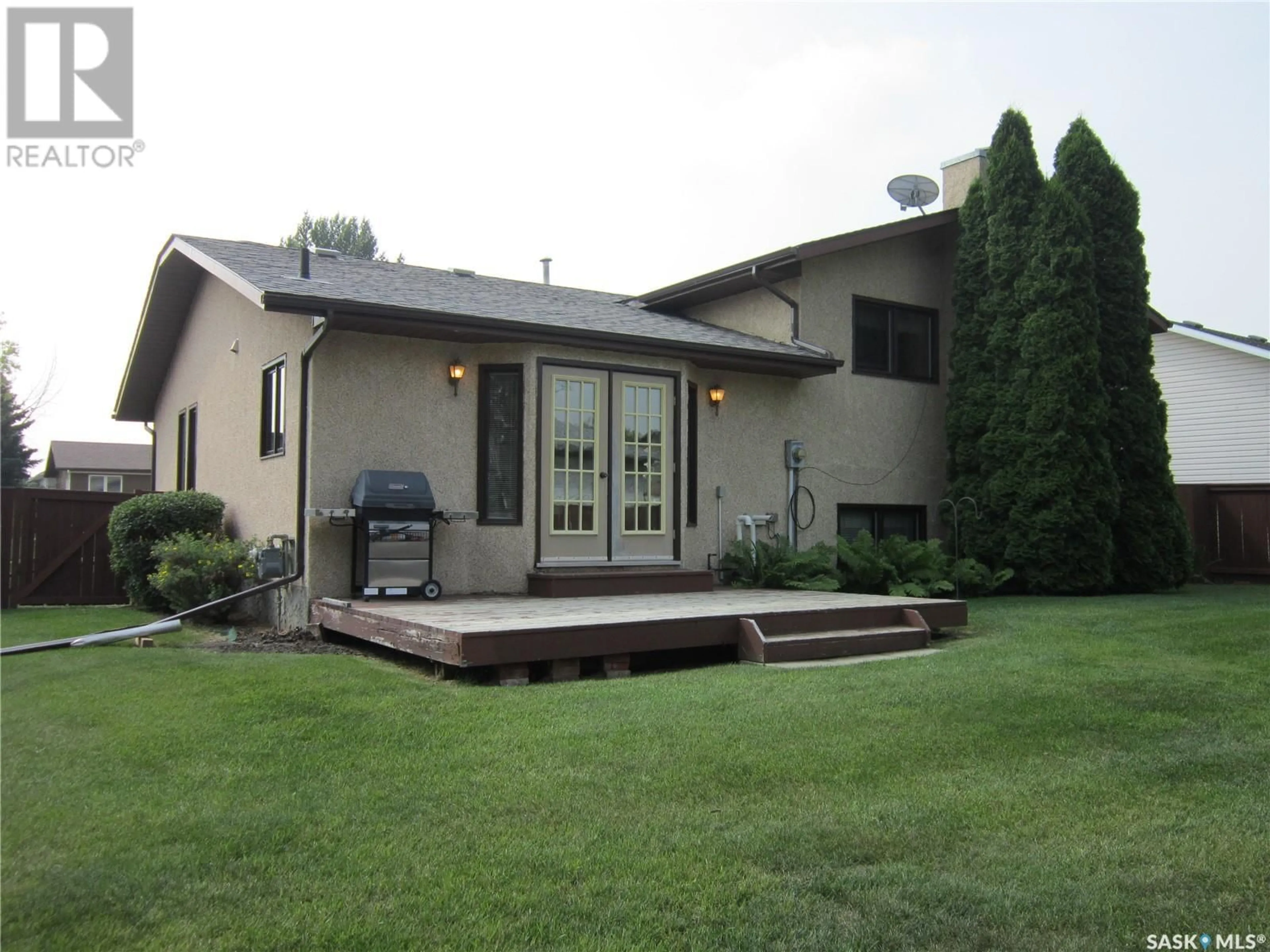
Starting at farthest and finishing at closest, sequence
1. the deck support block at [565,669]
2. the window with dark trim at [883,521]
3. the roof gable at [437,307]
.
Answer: the window with dark trim at [883,521] < the roof gable at [437,307] < the deck support block at [565,669]

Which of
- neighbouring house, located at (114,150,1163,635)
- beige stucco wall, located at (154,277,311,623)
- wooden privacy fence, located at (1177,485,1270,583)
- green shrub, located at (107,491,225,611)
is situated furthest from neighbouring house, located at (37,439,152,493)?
wooden privacy fence, located at (1177,485,1270,583)

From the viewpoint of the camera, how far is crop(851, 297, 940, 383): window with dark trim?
12664mm

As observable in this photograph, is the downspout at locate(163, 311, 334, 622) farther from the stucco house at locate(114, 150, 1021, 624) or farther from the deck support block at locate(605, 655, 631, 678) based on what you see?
the deck support block at locate(605, 655, 631, 678)

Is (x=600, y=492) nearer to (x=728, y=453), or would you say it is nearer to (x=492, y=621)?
(x=728, y=453)

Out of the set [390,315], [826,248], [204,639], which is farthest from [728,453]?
[204,639]

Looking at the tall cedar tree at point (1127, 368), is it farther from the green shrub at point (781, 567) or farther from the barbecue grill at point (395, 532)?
the barbecue grill at point (395, 532)

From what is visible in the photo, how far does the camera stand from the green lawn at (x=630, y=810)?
9.53ft

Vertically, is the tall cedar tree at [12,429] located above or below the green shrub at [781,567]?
above

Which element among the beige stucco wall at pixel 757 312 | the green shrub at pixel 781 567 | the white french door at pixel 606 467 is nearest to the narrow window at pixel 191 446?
the white french door at pixel 606 467

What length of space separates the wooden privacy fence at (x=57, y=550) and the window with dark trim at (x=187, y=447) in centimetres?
132

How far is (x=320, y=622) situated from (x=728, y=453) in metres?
4.93

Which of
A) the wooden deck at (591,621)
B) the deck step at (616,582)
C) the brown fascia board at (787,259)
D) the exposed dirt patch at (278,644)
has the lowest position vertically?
the exposed dirt patch at (278,644)

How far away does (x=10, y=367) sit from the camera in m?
29.8

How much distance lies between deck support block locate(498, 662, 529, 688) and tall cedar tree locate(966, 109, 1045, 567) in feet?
25.7
